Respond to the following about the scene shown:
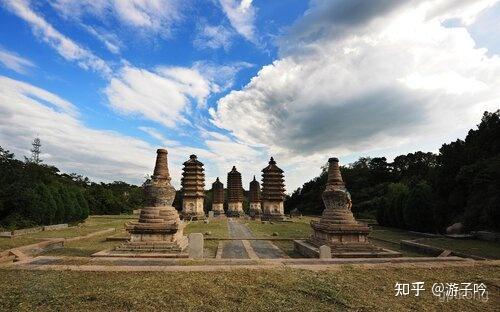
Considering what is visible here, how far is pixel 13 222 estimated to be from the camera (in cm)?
2980

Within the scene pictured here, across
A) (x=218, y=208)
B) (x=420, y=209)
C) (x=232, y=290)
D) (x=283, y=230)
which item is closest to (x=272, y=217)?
(x=218, y=208)

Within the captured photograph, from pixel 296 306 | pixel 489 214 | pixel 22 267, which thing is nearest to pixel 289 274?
pixel 296 306

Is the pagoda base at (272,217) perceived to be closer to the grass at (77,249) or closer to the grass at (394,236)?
the grass at (394,236)

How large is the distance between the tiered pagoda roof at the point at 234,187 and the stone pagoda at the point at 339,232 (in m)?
45.1

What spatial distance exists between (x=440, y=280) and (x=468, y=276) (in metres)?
1.26

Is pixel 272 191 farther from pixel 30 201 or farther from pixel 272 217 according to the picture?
pixel 30 201

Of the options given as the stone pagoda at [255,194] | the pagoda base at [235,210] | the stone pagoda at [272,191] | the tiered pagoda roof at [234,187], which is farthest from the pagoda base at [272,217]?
the stone pagoda at [255,194]

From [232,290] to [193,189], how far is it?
142 ft

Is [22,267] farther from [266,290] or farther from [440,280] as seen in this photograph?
[440,280]

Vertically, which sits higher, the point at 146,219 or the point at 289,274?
the point at 146,219

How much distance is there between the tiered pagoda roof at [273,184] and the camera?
2125 inches

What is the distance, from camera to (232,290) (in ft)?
29.5

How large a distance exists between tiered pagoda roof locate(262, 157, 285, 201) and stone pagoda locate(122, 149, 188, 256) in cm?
3534

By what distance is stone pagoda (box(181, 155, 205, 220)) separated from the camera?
167ft
